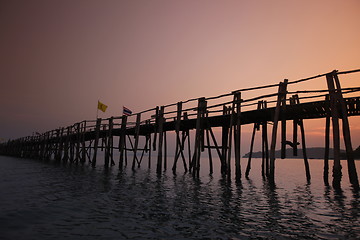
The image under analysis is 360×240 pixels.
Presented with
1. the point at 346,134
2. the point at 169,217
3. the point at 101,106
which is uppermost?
the point at 101,106

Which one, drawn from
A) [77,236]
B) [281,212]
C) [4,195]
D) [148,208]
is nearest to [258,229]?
[281,212]

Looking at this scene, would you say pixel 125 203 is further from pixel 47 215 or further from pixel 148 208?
pixel 47 215

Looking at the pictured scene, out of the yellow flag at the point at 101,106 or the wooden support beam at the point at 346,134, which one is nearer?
the wooden support beam at the point at 346,134

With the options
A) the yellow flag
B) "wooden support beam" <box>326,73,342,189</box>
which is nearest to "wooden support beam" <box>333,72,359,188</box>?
"wooden support beam" <box>326,73,342,189</box>

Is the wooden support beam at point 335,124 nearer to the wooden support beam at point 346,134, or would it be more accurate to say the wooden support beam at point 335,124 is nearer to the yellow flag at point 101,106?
the wooden support beam at point 346,134

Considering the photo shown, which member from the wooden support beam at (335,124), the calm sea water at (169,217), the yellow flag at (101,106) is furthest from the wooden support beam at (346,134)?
the yellow flag at (101,106)

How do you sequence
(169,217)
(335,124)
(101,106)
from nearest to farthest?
(169,217) < (335,124) < (101,106)

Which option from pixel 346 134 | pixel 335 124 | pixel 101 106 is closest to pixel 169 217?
pixel 335 124

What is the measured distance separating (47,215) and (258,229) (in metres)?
5.33

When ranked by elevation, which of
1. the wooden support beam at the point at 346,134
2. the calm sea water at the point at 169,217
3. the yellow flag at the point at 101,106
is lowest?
the calm sea water at the point at 169,217

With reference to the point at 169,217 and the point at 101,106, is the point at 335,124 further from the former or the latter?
the point at 101,106

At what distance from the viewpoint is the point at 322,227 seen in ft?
19.5

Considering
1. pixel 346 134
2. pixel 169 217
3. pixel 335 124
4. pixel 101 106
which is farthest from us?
pixel 101 106

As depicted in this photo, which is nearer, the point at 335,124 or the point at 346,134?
the point at 346,134
